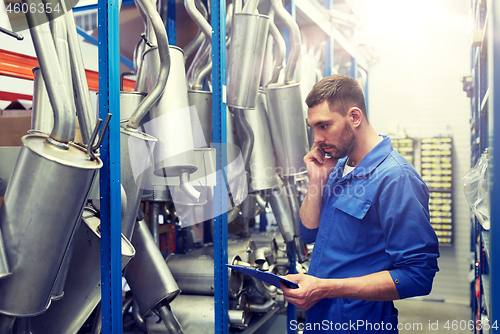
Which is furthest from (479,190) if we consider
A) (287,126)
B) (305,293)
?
(287,126)

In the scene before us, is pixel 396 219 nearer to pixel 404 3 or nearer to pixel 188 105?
pixel 188 105

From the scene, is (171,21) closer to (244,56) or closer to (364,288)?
(244,56)

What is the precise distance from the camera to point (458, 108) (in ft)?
16.8

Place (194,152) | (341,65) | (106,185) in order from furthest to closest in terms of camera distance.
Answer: (341,65) → (194,152) → (106,185)

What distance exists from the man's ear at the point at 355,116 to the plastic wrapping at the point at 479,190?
51 centimetres

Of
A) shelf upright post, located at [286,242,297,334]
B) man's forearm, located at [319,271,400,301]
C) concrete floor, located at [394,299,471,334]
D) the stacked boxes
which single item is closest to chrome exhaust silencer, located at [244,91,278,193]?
shelf upright post, located at [286,242,297,334]

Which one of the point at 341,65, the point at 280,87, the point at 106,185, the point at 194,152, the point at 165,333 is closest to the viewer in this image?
the point at 106,185

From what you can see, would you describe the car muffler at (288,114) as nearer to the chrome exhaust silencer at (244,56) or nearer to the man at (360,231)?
the chrome exhaust silencer at (244,56)

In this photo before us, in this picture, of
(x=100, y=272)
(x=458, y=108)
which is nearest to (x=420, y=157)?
(x=458, y=108)

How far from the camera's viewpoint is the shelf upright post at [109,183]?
1171mm

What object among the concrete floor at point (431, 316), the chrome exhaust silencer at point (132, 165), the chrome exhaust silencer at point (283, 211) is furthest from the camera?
the concrete floor at point (431, 316)

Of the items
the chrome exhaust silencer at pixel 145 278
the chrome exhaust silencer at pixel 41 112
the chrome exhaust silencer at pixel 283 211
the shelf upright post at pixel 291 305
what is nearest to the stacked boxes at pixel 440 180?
the shelf upright post at pixel 291 305

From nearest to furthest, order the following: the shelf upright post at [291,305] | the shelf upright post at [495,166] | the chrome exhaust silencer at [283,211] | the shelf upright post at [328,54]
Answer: the shelf upright post at [495,166]
the chrome exhaust silencer at [283,211]
the shelf upright post at [291,305]
the shelf upright post at [328,54]

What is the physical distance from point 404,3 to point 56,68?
5389 millimetres
